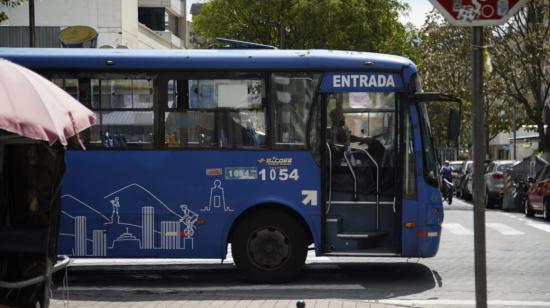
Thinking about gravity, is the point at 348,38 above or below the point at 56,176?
above

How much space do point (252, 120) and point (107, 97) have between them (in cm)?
196

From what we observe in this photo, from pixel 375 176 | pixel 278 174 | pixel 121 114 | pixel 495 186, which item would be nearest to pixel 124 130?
pixel 121 114

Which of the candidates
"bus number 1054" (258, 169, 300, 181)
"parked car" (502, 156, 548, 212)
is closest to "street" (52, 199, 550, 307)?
"bus number 1054" (258, 169, 300, 181)

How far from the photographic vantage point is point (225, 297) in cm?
1058

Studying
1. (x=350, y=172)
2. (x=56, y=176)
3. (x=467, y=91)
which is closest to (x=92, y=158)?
(x=350, y=172)

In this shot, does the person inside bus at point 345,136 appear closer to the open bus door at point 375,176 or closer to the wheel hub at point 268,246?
the open bus door at point 375,176

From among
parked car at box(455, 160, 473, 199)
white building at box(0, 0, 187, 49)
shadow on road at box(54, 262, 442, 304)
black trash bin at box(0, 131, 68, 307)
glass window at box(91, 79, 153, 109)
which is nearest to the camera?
black trash bin at box(0, 131, 68, 307)

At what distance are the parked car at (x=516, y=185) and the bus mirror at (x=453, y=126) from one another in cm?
1952

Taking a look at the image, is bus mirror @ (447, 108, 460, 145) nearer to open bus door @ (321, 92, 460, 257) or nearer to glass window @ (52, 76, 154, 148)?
open bus door @ (321, 92, 460, 257)

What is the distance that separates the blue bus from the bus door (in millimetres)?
13

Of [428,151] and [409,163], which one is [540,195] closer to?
[428,151]

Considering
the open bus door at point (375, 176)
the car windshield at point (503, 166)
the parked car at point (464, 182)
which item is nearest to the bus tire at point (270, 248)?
the open bus door at point (375, 176)

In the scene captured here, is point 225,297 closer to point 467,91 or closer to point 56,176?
point 56,176

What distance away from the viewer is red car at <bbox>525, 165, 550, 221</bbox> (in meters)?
24.9
